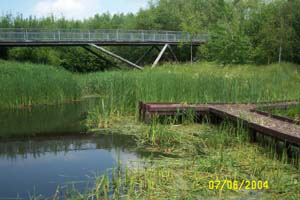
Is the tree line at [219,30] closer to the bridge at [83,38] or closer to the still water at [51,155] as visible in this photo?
the bridge at [83,38]

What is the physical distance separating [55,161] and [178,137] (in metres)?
2.27

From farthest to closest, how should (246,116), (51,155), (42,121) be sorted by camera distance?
(42,121) → (246,116) → (51,155)

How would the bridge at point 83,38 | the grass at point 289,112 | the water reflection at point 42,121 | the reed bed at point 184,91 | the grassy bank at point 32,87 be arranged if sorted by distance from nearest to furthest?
the grass at point 289,112
the water reflection at point 42,121
the reed bed at point 184,91
the grassy bank at point 32,87
the bridge at point 83,38

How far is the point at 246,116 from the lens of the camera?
6.20m

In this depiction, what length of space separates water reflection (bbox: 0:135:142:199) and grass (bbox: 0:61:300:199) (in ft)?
1.47

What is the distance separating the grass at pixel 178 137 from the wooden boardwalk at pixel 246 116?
23 centimetres

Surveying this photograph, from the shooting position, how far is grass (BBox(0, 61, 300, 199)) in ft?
12.4

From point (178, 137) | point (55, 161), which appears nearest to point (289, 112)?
point (178, 137)

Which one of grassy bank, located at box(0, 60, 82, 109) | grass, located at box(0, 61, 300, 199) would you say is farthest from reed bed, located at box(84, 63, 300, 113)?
grassy bank, located at box(0, 60, 82, 109)

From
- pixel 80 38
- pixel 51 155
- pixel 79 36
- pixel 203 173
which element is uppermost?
pixel 79 36

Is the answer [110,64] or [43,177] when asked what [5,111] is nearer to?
[43,177]

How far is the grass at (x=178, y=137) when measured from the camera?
378cm

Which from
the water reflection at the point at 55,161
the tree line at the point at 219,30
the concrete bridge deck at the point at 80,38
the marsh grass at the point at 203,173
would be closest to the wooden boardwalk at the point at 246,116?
the marsh grass at the point at 203,173

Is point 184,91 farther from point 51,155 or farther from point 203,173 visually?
point 203,173
